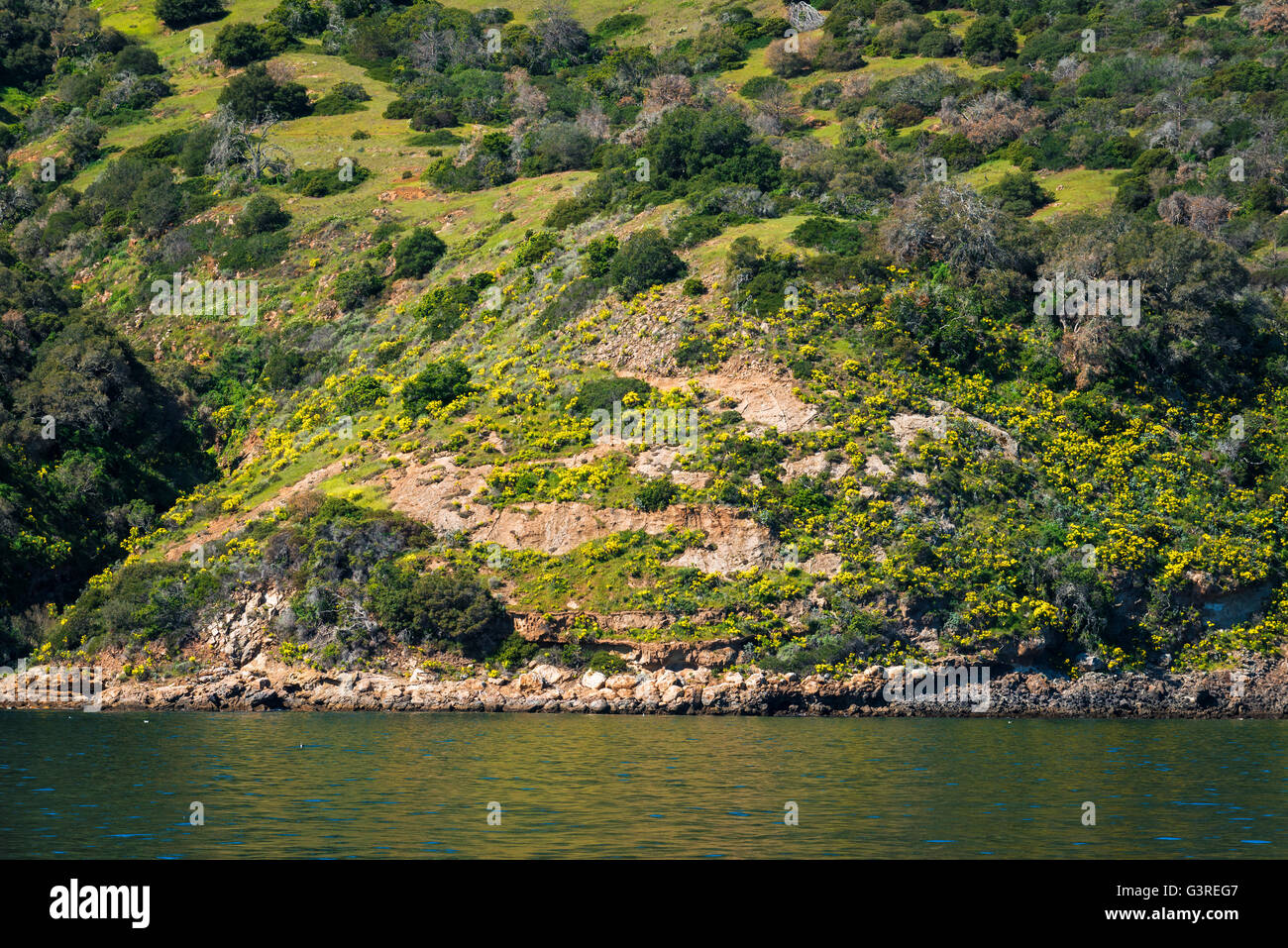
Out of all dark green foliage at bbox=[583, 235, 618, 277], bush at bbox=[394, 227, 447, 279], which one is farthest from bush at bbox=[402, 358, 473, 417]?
bush at bbox=[394, 227, 447, 279]

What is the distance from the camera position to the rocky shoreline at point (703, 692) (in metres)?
48.9

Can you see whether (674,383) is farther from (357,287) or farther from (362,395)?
(357,287)

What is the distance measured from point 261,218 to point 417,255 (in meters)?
14.7

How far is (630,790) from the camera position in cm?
2862

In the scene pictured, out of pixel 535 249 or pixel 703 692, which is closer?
pixel 703 692

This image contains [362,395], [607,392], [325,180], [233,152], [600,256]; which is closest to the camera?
[607,392]

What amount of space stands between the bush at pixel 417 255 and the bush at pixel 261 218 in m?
11.6

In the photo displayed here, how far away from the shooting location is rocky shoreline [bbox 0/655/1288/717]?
48.9 metres

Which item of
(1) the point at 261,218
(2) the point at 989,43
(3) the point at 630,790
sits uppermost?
(2) the point at 989,43

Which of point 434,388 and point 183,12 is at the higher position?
point 183,12

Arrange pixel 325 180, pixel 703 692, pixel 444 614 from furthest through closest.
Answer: pixel 325 180 < pixel 444 614 < pixel 703 692

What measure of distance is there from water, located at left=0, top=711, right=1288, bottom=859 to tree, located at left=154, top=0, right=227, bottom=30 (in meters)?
109

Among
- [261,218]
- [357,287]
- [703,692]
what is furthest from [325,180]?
[703,692]
